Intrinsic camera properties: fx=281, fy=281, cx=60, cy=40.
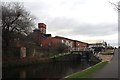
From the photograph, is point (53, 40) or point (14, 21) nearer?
point (14, 21)

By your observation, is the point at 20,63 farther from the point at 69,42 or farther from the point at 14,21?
the point at 69,42

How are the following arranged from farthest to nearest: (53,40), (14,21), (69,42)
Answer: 1. (69,42)
2. (53,40)
3. (14,21)

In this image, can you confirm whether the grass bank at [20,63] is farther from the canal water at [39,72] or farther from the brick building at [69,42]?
the brick building at [69,42]

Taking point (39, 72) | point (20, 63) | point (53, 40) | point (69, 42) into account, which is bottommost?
point (39, 72)

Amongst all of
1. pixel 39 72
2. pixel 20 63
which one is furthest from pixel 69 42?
pixel 39 72

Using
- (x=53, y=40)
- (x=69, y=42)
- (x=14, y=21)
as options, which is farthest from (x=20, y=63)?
(x=69, y=42)

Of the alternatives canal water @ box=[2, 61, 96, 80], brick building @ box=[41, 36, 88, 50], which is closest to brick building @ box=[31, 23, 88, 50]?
brick building @ box=[41, 36, 88, 50]

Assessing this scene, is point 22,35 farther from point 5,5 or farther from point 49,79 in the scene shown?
point 49,79

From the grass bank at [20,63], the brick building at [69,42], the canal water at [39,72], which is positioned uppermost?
the brick building at [69,42]

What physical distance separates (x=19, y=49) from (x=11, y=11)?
9.14 m

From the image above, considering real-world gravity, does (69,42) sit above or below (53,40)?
below

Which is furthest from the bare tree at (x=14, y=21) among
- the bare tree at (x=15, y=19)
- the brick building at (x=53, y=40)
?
the brick building at (x=53, y=40)

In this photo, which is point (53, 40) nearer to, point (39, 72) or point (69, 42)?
point (69, 42)

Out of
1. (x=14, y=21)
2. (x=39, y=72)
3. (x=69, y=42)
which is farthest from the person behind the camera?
(x=69, y=42)
